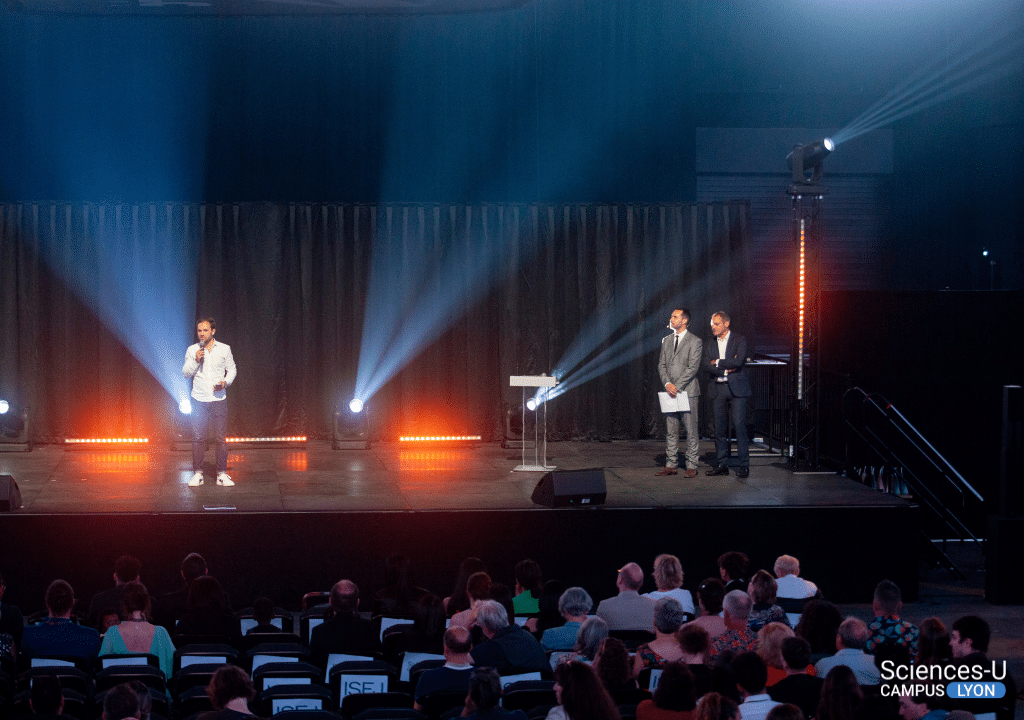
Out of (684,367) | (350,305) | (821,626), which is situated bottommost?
(821,626)

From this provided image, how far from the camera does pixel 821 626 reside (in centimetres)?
598

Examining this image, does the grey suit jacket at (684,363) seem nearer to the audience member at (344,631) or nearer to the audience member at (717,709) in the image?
the audience member at (344,631)

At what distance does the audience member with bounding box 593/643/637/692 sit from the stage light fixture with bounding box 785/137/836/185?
7390 millimetres

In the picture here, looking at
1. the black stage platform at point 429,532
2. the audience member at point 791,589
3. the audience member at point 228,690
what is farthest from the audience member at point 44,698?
the black stage platform at point 429,532

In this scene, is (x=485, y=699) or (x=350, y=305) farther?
(x=350, y=305)

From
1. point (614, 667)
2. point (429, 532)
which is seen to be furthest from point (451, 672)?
point (429, 532)

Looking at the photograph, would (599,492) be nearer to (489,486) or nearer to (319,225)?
(489,486)

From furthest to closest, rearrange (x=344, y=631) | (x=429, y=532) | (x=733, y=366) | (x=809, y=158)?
(x=809, y=158)
(x=733, y=366)
(x=429, y=532)
(x=344, y=631)

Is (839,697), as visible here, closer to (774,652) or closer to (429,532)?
(774,652)

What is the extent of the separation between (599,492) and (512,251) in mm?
5726

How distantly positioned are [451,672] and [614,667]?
778mm

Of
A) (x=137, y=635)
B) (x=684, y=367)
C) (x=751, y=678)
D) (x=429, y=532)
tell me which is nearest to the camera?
(x=751, y=678)

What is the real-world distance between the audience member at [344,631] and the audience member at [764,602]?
2115 millimetres

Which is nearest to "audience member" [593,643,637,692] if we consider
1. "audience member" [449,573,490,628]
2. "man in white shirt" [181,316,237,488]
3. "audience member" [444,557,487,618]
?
"audience member" [449,573,490,628]
